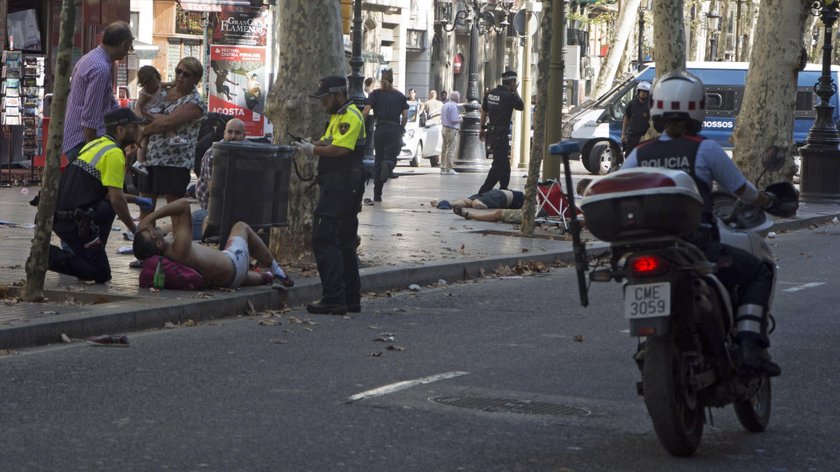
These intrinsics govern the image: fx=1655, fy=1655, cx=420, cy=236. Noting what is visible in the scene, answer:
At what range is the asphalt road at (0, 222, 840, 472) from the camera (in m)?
6.48

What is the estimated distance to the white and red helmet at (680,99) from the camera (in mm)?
6984

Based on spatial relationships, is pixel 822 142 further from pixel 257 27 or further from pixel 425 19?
pixel 425 19

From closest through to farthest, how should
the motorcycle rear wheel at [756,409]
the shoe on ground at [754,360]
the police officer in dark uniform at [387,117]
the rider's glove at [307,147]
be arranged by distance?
the shoe on ground at [754,360] < the motorcycle rear wheel at [756,409] < the rider's glove at [307,147] < the police officer in dark uniform at [387,117]

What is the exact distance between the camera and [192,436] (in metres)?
6.77

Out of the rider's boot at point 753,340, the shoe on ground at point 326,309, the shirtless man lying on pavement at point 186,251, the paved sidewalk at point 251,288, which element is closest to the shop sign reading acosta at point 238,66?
the paved sidewalk at point 251,288

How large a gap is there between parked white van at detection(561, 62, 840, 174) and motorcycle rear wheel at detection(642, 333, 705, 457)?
29.2 m

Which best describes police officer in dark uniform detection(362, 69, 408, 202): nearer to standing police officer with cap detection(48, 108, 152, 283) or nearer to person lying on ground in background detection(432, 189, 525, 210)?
person lying on ground in background detection(432, 189, 525, 210)

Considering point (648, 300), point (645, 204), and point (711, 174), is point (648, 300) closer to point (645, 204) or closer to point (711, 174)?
point (645, 204)

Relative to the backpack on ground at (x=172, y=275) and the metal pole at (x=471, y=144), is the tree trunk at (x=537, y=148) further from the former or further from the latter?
the metal pole at (x=471, y=144)

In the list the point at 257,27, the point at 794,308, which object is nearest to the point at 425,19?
the point at 257,27

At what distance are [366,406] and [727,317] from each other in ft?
5.76

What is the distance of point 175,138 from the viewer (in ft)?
42.9

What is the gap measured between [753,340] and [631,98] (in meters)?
32.5

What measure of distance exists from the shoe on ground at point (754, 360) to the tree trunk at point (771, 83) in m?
20.5
